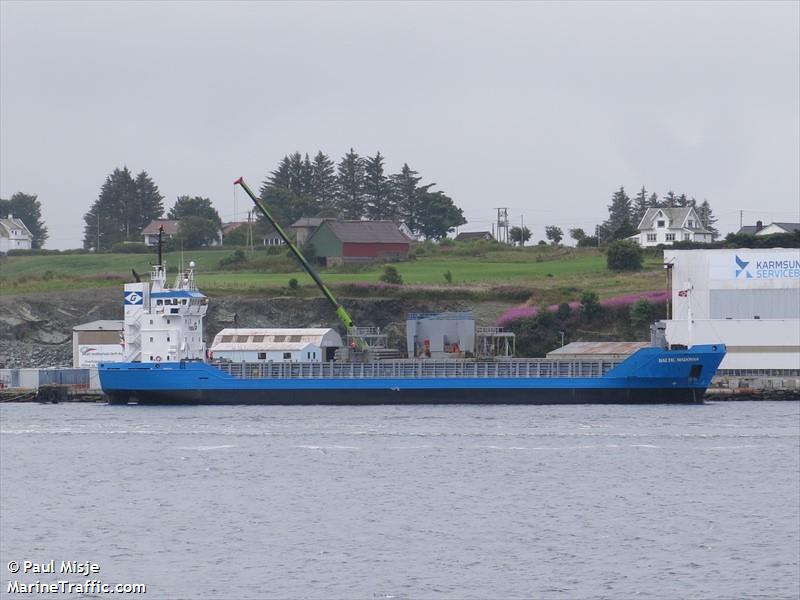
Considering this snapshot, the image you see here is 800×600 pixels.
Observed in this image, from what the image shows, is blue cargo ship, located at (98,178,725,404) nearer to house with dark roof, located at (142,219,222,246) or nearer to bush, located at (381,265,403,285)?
bush, located at (381,265,403,285)

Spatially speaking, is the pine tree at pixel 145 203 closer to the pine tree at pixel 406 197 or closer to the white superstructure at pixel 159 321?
the pine tree at pixel 406 197

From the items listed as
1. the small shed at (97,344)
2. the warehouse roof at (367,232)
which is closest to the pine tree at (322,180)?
the warehouse roof at (367,232)

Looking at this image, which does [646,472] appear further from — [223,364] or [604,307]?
[604,307]

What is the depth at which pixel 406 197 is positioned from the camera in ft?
445

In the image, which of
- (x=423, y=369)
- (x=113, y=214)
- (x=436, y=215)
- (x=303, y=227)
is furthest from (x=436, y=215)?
(x=423, y=369)

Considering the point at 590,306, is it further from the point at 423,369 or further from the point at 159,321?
the point at 159,321

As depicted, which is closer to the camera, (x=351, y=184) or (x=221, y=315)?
(x=221, y=315)

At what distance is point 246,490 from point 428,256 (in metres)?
69.6

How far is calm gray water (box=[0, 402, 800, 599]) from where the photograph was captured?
3184 cm

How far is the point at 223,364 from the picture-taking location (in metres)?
69.2

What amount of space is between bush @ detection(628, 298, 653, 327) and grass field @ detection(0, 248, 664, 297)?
256 inches

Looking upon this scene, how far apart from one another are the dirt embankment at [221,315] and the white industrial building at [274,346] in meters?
12.1

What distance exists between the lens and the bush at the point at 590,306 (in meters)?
82.8

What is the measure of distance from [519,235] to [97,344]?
55457 millimetres
